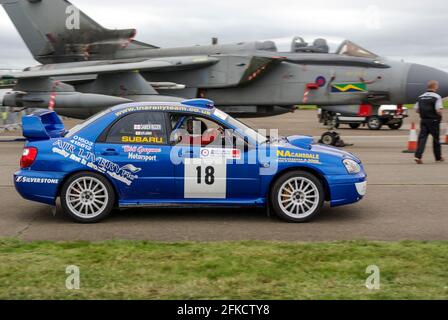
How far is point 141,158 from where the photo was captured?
24.6 feet

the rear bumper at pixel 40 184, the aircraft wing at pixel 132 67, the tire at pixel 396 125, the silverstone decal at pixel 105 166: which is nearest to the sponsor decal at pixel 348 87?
the aircraft wing at pixel 132 67

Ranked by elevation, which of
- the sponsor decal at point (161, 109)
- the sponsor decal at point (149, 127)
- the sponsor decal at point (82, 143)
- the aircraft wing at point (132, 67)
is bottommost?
the sponsor decal at point (82, 143)

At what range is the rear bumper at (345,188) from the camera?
7480 millimetres

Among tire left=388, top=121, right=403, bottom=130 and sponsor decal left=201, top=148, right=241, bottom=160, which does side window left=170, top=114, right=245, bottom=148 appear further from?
tire left=388, top=121, right=403, bottom=130

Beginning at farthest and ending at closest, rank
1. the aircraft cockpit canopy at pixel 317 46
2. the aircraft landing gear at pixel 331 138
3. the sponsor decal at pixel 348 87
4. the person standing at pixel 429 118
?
1. the aircraft landing gear at pixel 331 138
2. the aircraft cockpit canopy at pixel 317 46
3. the sponsor decal at pixel 348 87
4. the person standing at pixel 429 118

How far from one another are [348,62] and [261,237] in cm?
1131

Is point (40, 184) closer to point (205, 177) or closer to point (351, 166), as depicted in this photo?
point (205, 177)

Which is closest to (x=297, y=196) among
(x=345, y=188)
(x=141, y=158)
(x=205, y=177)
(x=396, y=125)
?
(x=345, y=188)

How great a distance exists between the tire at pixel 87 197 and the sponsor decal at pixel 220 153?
125cm

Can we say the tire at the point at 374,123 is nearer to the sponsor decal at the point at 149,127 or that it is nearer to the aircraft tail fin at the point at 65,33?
the aircraft tail fin at the point at 65,33

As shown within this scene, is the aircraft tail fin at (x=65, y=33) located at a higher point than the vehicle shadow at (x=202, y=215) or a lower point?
higher

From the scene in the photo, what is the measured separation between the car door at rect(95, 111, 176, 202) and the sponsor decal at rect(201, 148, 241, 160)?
45 cm
